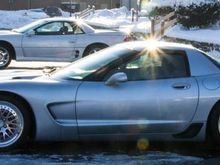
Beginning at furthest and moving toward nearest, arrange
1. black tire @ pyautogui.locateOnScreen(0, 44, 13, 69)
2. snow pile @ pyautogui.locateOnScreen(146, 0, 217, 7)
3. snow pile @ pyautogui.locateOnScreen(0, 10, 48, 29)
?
snow pile @ pyautogui.locateOnScreen(0, 10, 48, 29)
snow pile @ pyautogui.locateOnScreen(146, 0, 217, 7)
black tire @ pyautogui.locateOnScreen(0, 44, 13, 69)

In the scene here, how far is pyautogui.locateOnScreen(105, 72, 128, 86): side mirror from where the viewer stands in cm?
651

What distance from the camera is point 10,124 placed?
21.3 ft

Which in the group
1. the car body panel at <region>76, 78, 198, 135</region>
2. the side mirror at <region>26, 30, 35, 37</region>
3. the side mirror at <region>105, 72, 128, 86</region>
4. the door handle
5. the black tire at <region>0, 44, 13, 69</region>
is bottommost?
the black tire at <region>0, 44, 13, 69</region>

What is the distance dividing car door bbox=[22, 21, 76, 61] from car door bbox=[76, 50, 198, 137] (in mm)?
9753

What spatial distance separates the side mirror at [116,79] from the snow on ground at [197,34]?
34.9ft

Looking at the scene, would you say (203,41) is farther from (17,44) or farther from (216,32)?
(17,44)

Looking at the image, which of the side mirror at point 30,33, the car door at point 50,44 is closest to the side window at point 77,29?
the car door at point 50,44

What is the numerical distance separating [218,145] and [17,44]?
10012 mm

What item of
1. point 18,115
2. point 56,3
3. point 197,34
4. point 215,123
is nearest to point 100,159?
point 18,115

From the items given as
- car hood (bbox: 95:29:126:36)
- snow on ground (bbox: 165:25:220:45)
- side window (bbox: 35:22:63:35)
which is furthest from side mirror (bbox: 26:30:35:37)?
snow on ground (bbox: 165:25:220:45)

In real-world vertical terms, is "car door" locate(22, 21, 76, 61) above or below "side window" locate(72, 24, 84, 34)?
below

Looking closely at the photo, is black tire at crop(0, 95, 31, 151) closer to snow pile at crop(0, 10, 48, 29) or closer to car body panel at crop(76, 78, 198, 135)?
car body panel at crop(76, 78, 198, 135)

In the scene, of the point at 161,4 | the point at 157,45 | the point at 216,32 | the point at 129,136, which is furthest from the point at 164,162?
the point at 161,4

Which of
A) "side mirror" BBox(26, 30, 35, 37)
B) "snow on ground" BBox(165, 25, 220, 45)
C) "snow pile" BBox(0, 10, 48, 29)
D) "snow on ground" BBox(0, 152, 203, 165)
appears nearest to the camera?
"snow on ground" BBox(0, 152, 203, 165)
